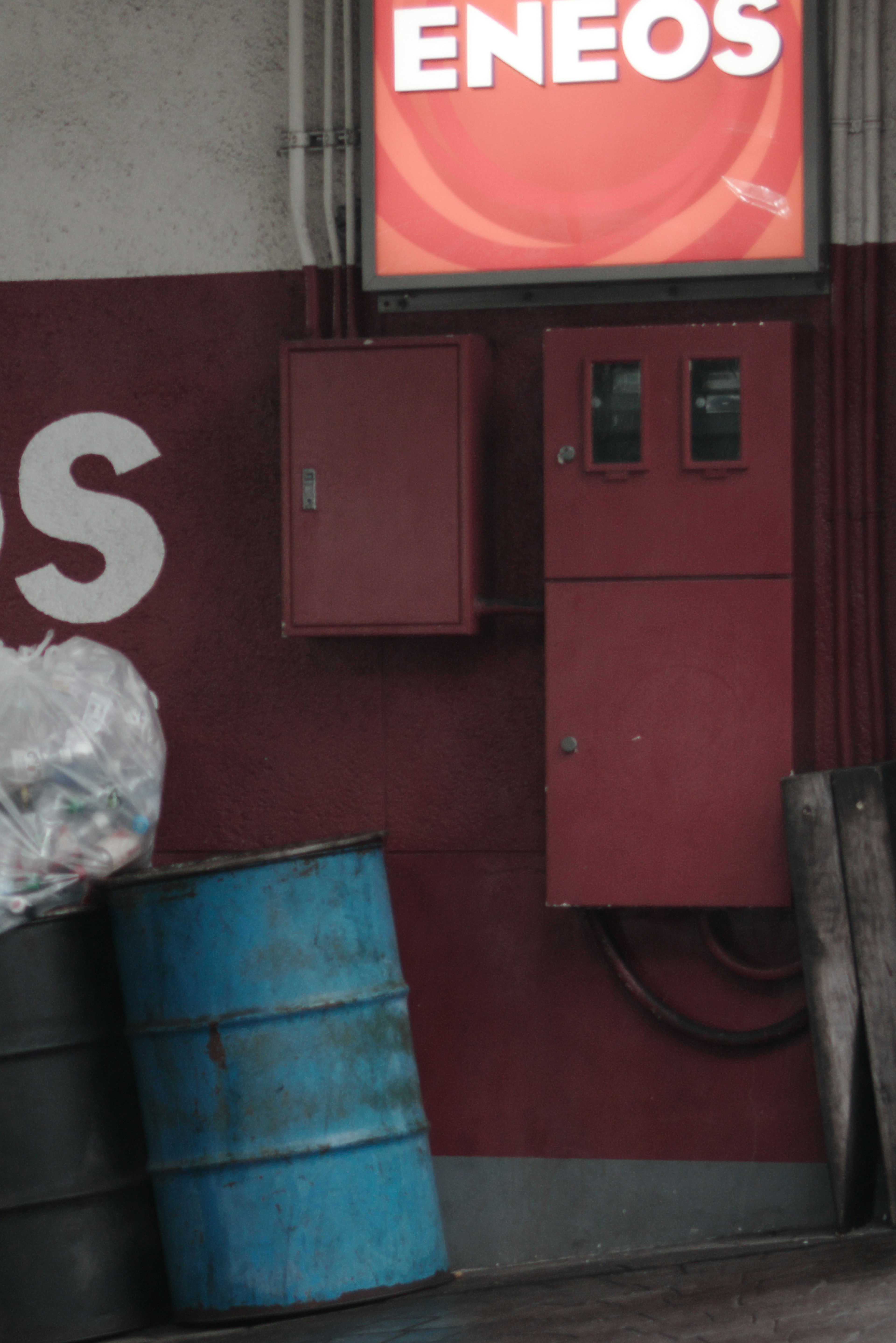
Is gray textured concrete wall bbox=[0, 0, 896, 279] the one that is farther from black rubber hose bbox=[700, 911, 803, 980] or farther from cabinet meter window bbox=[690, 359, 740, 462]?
black rubber hose bbox=[700, 911, 803, 980]

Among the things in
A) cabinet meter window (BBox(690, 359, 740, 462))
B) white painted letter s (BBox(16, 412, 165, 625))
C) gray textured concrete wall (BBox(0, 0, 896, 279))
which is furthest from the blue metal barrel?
gray textured concrete wall (BBox(0, 0, 896, 279))

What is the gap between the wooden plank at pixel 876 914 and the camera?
3.06 meters

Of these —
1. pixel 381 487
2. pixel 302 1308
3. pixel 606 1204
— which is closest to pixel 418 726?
pixel 381 487

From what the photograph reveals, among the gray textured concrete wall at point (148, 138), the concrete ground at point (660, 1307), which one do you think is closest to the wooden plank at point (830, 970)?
the concrete ground at point (660, 1307)

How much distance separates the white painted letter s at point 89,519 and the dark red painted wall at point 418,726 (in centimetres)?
3

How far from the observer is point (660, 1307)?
8.93 ft

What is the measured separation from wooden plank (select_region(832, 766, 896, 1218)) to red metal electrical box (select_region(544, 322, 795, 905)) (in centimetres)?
16

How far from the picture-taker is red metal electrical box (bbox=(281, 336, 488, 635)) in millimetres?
3309

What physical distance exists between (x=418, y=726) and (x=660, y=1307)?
4.79 ft

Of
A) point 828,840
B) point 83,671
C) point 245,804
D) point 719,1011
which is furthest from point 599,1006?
point 83,671

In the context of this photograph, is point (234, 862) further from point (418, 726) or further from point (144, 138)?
point (144, 138)

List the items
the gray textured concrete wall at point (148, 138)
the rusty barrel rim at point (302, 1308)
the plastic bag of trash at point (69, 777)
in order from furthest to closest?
the gray textured concrete wall at point (148, 138) < the plastic bag of trash at point (69, 777) < the rusty barrel rim at point (302, 1308)

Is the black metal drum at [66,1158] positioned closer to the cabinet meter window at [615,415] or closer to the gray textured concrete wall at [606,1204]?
the gray textured concrete wall at [606,1204]

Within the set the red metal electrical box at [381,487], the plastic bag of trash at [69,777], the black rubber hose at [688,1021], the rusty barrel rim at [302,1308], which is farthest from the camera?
the black rubber hose at [688,1021]
